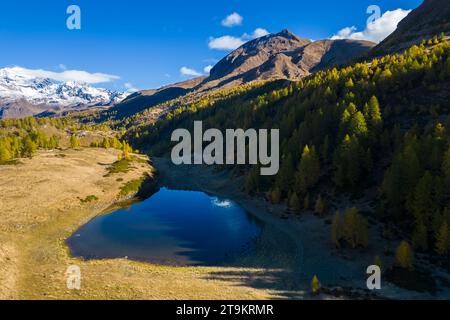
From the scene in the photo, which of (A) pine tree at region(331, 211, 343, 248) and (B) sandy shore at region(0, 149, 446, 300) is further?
(A) pine tree at region(331, 211, 343, 248)

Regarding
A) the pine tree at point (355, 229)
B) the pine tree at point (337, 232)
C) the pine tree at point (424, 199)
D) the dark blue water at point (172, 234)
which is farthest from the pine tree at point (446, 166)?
the dark blue water at point (172, 234)

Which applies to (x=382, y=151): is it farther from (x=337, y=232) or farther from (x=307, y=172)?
(x=337, y=232)

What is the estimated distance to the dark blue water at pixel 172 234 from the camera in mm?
59062

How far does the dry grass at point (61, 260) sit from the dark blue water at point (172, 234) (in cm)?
419

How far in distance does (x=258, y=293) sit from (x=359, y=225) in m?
26.2

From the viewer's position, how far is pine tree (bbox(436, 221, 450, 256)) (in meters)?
51.6

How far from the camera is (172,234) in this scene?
232 feet

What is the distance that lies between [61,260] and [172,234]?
909 inches

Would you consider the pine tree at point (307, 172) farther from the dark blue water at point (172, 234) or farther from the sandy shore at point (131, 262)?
the dark blue water at point (172, 234)

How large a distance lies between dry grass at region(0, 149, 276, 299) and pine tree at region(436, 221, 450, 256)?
3016cm

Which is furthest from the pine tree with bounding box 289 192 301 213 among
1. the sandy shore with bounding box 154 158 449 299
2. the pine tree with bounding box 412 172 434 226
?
the pine tree with bounding box 412 172 434 226

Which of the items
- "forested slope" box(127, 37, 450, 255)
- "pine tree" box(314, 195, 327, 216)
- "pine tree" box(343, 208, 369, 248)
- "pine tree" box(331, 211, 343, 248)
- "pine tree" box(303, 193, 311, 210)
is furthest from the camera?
"pine tree" box(303, 193, 311, 210)

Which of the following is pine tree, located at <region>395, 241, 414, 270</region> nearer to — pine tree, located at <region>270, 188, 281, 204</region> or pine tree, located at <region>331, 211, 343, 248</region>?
pine tree, located at <region>331, 211, 343, 248</region>

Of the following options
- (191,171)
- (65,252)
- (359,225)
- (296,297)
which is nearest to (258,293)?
(296,297)
